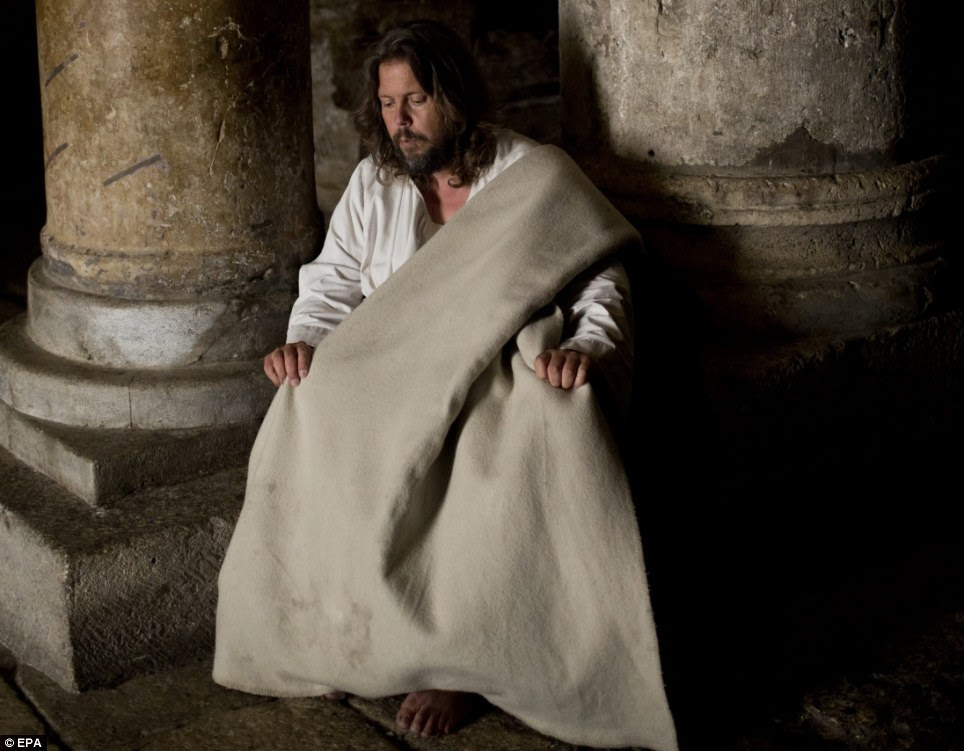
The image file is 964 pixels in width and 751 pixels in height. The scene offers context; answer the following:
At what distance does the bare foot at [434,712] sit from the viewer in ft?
8.50

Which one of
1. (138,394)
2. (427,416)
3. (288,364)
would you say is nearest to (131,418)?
(138,394)

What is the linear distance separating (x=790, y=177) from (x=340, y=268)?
114 cm

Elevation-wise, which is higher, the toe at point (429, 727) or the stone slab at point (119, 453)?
the stone slab at point (119, 453)

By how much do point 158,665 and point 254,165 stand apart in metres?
1.19

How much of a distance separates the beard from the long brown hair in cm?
1

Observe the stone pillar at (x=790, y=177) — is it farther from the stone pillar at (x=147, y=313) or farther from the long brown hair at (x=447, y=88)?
the stone pillar at (x=147, y=313)

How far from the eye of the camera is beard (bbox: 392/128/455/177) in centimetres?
290

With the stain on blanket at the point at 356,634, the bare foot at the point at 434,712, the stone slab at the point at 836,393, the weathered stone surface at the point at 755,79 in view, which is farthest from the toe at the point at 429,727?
the weathered stone surface at the point at 755,79

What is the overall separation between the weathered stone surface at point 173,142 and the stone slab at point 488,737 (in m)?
1.17

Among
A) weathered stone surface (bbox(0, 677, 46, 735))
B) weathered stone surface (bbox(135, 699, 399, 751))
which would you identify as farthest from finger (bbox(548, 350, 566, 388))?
weathered stone surface (bbox(0, 677, 46, 735))

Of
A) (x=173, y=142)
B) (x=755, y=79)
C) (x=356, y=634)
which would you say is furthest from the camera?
(x=755, y=79)

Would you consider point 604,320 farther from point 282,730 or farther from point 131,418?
point 131,418

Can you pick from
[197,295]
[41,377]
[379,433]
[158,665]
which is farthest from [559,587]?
[41,377]

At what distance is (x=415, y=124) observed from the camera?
291 cm
